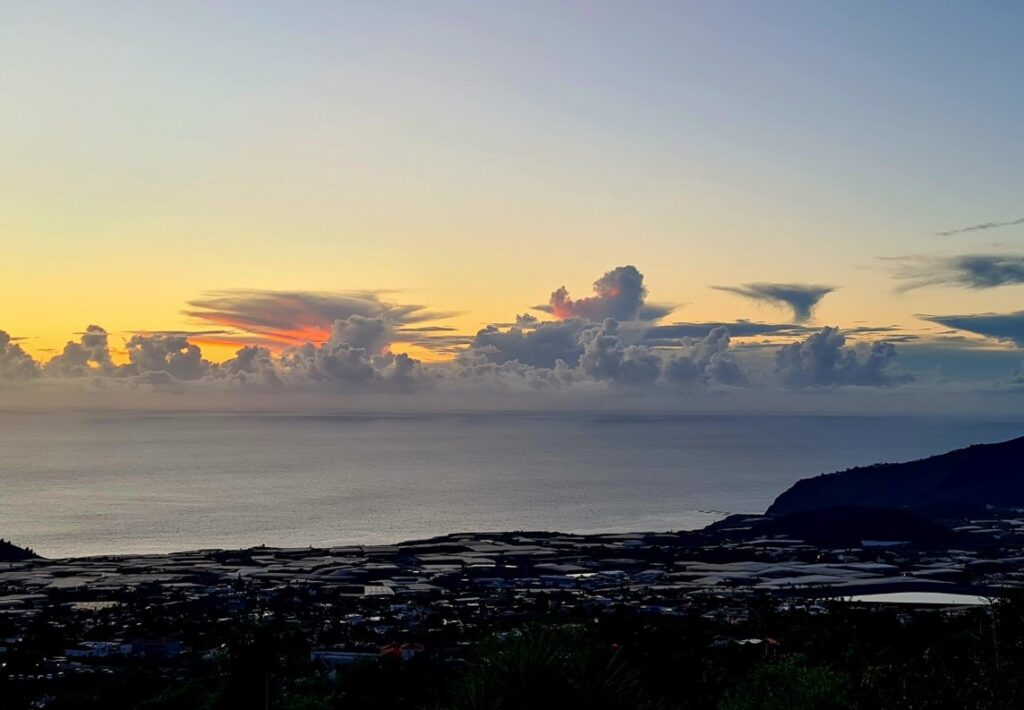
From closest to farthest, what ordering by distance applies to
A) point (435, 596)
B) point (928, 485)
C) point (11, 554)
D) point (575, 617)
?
point (575, 617), point (435, 596), point (11, 554), point (928, 485)

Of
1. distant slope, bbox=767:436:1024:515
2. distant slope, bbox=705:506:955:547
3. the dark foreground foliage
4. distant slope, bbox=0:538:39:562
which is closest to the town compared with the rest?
the dark foreground foliage

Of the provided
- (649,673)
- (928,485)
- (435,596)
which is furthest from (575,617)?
(928,485)

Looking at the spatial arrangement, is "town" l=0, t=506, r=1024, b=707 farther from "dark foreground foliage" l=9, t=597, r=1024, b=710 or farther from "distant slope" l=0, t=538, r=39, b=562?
"distant slope" l=0, t=538, r=39, b=562

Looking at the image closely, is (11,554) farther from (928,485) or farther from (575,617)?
(928,485)

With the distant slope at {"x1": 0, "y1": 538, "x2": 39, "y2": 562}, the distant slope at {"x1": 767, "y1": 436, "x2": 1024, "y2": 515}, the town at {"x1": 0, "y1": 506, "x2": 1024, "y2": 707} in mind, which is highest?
the distant slope at {"x1": 767, "y1": 436, "x2": 1024, "y2": 515}

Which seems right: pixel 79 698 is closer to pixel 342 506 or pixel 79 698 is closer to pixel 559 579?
pixel 559 579

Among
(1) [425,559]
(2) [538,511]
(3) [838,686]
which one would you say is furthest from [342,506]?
(3) [838,686]

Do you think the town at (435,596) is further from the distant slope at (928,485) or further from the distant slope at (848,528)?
the distant slope at (928,485)
